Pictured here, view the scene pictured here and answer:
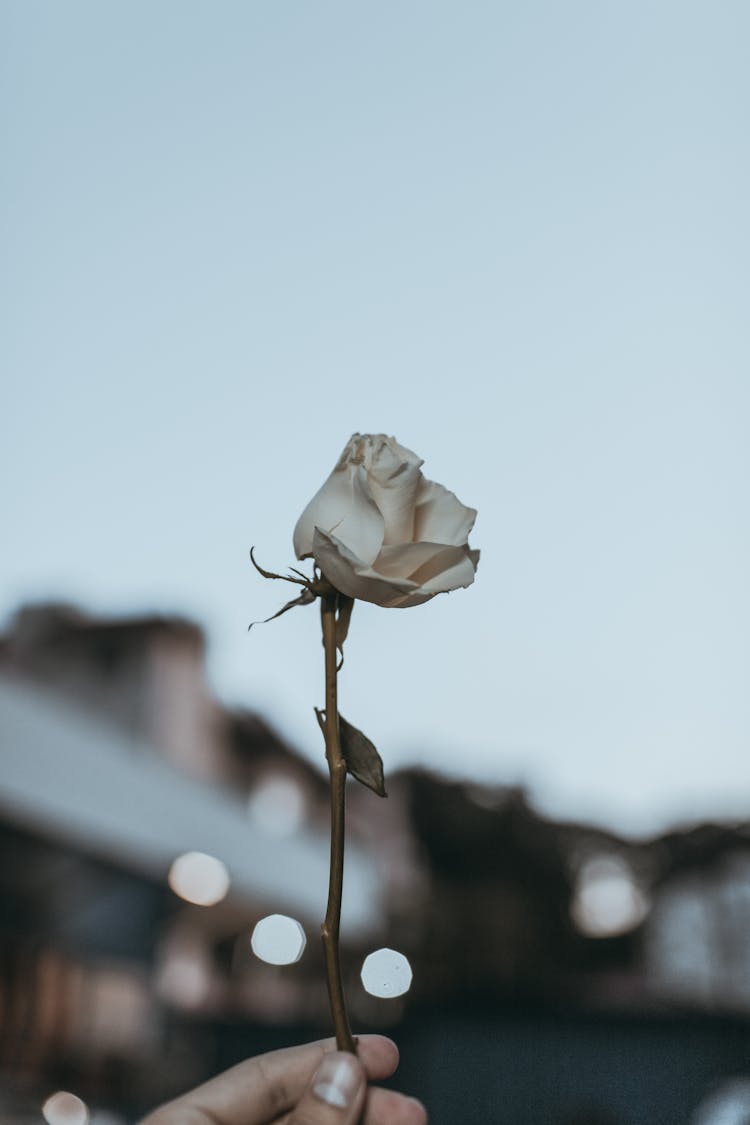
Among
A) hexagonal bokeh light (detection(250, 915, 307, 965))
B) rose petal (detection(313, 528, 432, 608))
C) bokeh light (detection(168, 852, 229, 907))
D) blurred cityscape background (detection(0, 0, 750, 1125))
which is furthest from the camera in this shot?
hexagonal bokeh light (detection(250, 915, 307, 965))

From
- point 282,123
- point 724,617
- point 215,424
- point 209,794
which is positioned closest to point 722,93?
point 282,123

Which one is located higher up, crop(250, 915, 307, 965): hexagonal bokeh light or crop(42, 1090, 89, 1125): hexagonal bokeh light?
crop(42, 1090, 89, 1125): hexagonal bokeh light

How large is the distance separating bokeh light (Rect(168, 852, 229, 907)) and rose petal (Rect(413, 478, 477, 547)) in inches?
249

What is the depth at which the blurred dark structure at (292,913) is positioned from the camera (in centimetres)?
372

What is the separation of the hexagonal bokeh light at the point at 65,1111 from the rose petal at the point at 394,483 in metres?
4.64

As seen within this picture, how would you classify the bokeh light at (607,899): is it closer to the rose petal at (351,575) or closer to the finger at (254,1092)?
the finger at (254,1092)

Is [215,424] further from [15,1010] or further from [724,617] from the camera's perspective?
[15,1010]

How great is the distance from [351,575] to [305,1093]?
1.20ft

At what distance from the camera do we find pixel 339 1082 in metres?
0.63

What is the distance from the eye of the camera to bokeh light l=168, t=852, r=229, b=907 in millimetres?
6523

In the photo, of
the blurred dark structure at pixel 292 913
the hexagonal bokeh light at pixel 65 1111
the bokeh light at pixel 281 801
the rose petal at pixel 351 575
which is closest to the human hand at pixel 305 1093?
the rose petal at pixel 351 575

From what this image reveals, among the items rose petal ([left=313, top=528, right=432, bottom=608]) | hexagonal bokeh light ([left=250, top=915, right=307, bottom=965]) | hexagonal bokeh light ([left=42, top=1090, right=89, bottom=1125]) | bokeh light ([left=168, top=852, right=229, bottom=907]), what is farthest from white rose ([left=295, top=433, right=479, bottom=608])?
hexagonal bokeh light ([left=250, top=915, right=307, bottom=965])

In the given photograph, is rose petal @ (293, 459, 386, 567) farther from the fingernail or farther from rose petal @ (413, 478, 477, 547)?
the fingernail

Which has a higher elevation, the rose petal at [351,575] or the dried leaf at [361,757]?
the rose petal at [351,575]
